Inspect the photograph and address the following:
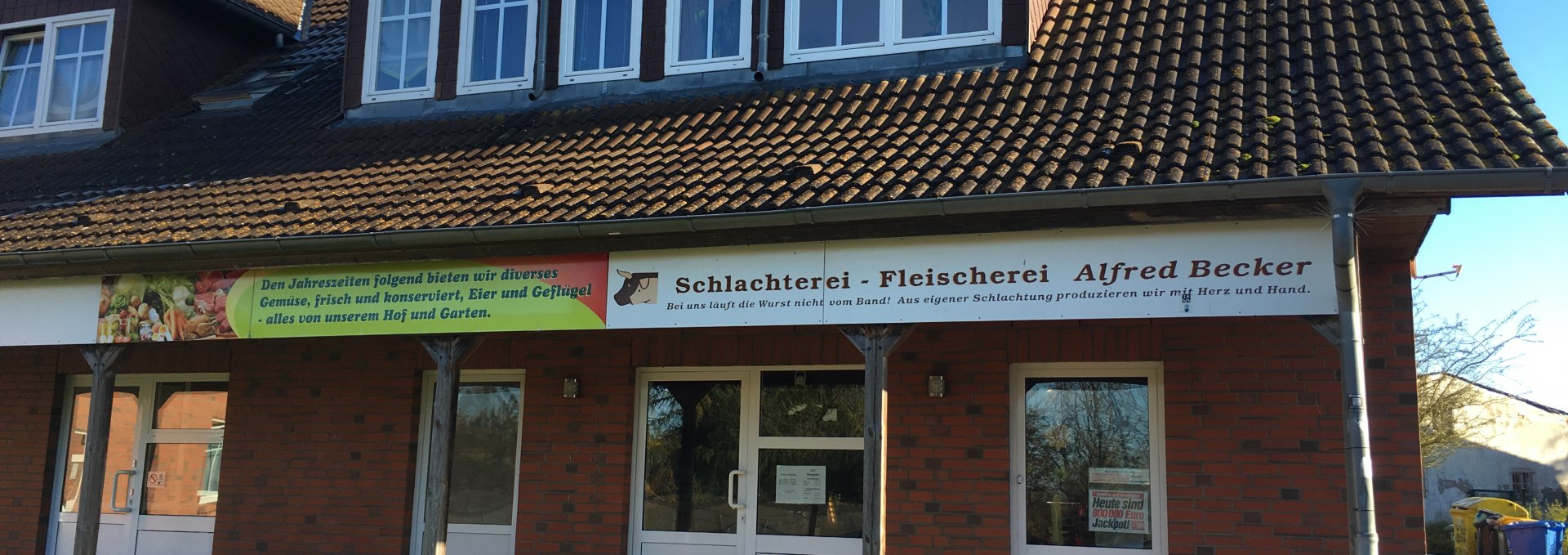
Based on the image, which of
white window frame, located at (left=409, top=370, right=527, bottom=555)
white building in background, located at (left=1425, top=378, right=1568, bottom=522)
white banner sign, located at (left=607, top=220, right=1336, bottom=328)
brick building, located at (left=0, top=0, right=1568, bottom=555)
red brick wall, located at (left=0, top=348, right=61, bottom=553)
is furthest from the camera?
white building in background, located at (left=1425, top=378, right=1568, bottom=522)

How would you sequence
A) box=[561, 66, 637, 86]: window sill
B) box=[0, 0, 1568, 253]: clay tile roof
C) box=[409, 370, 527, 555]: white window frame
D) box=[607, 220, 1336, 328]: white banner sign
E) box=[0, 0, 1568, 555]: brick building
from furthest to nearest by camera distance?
1. box=[561, 66, 637, 86]: window sill
2. box=[409, 370, 527, 555]: white window frame
3. box=[0, 0, 1568, 253]: clay tile roof
4. box=[0, 0, 1568, 555]: brick building
5. box=[607, 220, 1336, 328]: white banner sign

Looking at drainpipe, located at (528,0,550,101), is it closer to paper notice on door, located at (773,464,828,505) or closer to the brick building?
the brick building

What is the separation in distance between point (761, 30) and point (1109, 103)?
2.90 metres

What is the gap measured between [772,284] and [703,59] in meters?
3.26

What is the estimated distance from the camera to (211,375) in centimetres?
1088

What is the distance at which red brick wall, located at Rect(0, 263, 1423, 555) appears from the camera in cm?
748

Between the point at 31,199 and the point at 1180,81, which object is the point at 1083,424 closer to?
the point at 1180,81

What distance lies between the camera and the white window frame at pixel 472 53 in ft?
34.0

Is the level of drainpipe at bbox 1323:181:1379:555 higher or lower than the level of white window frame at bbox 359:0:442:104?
lower

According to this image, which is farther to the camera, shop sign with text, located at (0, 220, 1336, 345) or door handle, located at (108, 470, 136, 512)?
door handle, located at (108, 470, 136, 512)

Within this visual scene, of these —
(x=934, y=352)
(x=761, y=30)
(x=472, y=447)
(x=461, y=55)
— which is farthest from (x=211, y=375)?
(x=934, y=352)

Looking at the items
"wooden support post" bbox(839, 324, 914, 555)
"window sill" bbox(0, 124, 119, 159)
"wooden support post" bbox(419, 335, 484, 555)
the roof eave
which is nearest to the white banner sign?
"wooden support post" bbox(839, 324, 914, 555)

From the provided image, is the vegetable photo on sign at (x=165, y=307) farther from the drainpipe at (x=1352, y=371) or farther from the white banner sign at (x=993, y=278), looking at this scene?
the drainpipe at (x=1352, y=371)

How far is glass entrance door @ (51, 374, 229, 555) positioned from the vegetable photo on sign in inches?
79.5
